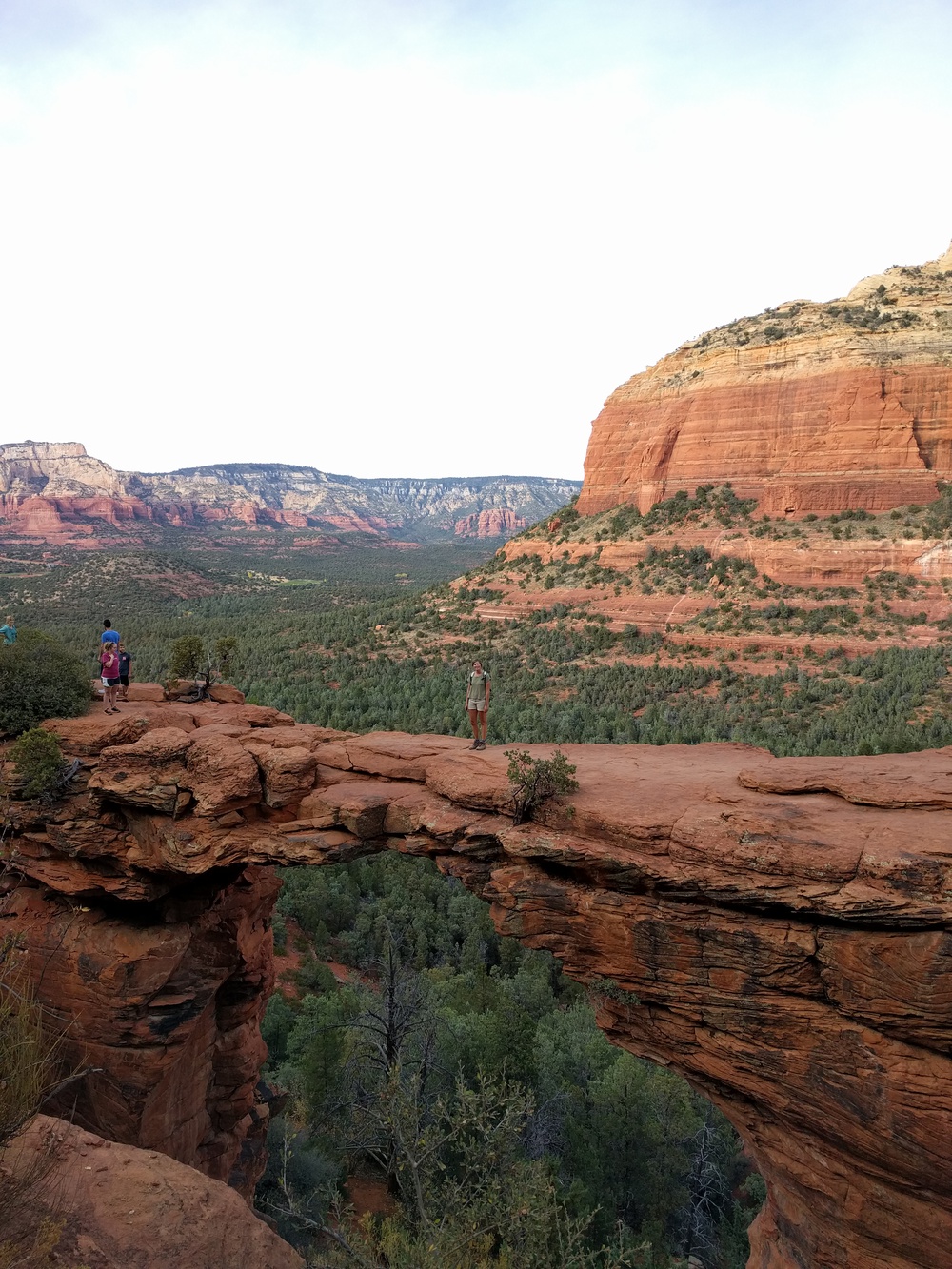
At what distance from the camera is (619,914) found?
7.71 meters

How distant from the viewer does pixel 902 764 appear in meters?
8.63

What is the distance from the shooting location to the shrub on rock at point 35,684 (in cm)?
1062

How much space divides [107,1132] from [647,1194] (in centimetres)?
1109

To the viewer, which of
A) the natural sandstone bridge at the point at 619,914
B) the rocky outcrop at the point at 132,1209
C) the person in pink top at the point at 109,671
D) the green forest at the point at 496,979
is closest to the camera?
the rocky outcrop at the point at 132,1209

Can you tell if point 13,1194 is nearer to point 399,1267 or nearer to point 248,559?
point 399,1267

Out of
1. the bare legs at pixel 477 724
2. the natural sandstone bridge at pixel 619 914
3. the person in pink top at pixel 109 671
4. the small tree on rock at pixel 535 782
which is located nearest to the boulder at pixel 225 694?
the natural sandstone bridge at pixel 619 914

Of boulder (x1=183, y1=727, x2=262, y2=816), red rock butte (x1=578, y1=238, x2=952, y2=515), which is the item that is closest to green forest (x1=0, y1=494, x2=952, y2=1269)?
boulder (x1=183, y1=727, x2=262, y2=816)

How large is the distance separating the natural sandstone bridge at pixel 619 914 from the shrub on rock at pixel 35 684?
0.54 meters

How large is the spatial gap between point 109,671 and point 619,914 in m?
9.29

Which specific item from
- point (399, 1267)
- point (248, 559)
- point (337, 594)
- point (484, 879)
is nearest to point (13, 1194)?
point (399, 1267)

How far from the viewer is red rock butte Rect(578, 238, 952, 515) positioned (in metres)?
44.2

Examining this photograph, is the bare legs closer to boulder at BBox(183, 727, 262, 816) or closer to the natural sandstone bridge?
the natural sandstone bridge

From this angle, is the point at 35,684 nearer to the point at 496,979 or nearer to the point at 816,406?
the point at 496,979

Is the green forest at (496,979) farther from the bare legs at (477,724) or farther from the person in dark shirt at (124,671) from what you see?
the bare legs at (477,724)
